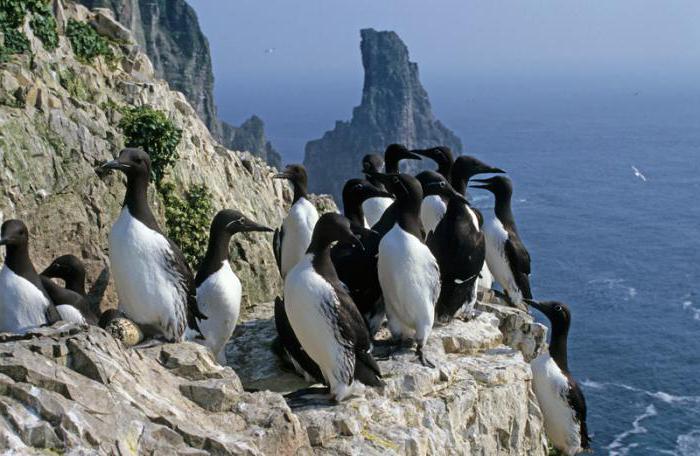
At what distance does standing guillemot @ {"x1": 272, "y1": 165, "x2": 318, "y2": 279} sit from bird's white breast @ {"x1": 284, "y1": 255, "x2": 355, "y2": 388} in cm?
362

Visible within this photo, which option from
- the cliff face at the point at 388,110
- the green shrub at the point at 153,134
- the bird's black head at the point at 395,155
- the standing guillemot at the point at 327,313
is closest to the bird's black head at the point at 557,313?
the bird's black head at the point at 395,155

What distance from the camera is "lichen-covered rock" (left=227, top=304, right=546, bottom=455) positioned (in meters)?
9.82

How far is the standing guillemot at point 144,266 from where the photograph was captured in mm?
10508

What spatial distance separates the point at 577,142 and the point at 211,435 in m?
157

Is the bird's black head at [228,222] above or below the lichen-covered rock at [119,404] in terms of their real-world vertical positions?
above

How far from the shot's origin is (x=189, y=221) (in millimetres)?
16078

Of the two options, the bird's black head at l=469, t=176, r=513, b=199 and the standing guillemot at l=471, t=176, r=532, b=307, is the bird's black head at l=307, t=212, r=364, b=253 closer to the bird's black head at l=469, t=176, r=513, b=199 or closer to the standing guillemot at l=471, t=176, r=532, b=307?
the standing guillemot at l=471, t=176, r=532, b=307

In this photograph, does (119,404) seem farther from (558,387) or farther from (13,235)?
(558,387)

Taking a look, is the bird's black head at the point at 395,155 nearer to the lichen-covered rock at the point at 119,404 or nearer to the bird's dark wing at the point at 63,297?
the bird's dark wing at the point at 63,297

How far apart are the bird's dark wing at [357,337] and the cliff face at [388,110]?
13591 cm

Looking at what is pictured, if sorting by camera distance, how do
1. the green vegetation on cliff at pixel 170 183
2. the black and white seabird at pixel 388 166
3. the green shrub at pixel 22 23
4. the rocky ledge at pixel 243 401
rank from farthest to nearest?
the green vegetation on cliff at pixel 170 183 → the green shrub at pixel 22 23 → the black and white seabird at pixel 388 166 → the rocky ledge at pixel 243 401

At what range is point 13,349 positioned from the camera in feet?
24.3

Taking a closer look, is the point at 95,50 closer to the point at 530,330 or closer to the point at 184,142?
the point at 184,142

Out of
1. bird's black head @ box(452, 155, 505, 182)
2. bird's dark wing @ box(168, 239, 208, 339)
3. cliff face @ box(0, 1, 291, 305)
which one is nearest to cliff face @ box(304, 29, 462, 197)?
cliff face @ box(0, 1, 291, 305)
